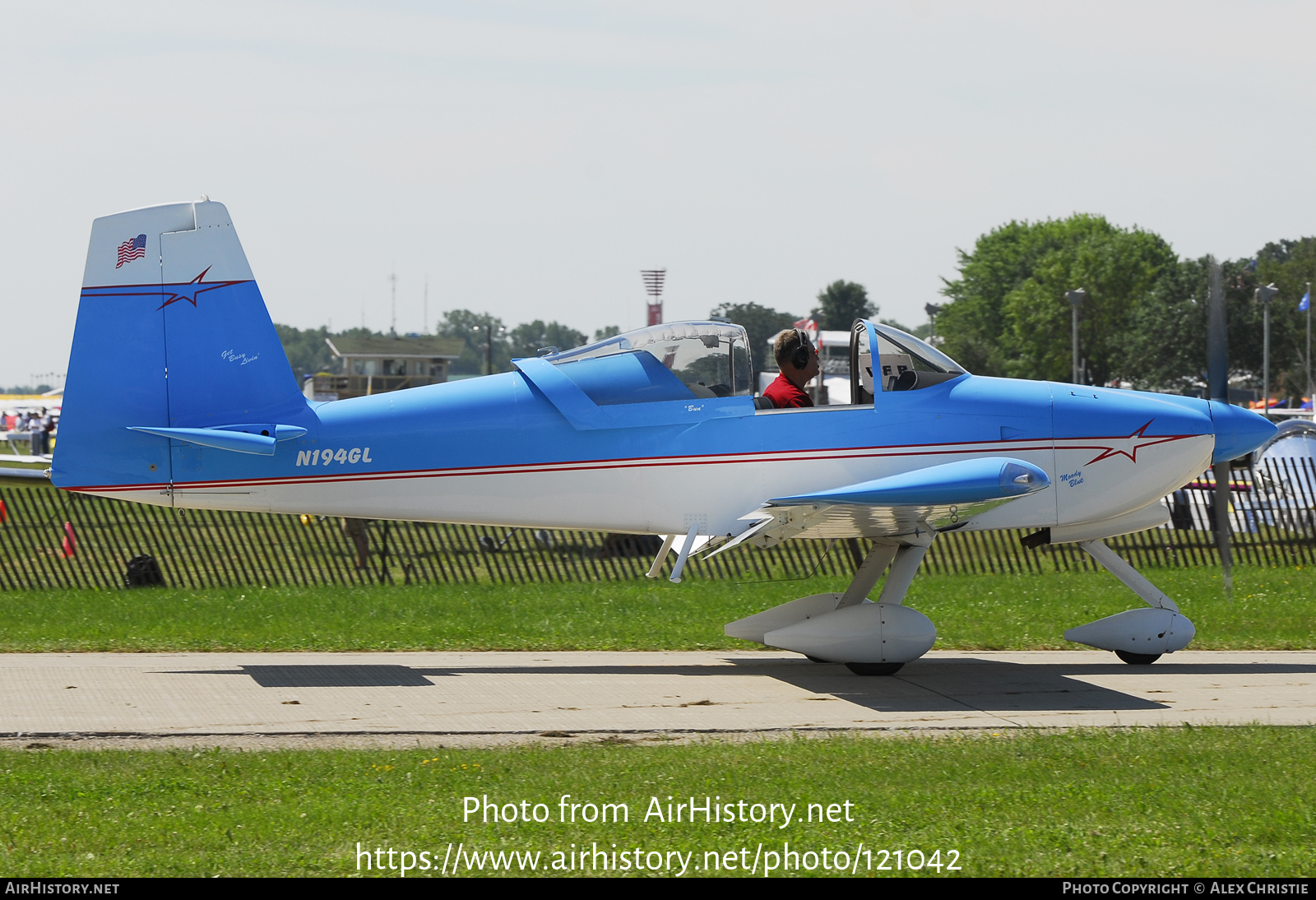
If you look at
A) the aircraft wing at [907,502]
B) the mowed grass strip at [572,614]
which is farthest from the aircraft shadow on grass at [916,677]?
the aircraft wing at [907,502]

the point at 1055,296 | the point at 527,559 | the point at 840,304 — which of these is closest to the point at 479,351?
the point at 840,304

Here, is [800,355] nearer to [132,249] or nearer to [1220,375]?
[1220,375]

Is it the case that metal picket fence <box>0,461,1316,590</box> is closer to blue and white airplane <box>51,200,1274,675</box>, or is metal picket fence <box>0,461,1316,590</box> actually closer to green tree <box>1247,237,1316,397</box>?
blue and white airplane <box>51,200,1274,675</box>

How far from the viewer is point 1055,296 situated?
281 ft

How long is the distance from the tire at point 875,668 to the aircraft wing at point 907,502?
3.44ft

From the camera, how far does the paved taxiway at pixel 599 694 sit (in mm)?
7414

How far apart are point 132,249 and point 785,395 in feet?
16.7

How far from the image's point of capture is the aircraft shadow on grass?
329 inches

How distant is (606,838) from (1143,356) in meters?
78.3

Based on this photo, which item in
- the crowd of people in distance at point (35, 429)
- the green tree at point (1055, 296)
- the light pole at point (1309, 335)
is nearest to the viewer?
the crowd of people in distance at point (35, 429)

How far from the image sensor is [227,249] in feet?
30.8

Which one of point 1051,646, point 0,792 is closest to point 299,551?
point 1051,646

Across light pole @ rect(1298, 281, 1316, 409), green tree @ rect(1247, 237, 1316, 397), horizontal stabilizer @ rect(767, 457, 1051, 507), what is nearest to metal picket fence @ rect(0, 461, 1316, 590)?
horizontal stabilizer @ rect(767, 457, 1051, 507)

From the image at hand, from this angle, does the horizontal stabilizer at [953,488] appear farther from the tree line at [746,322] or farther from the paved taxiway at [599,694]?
the tree line at [746,322]
